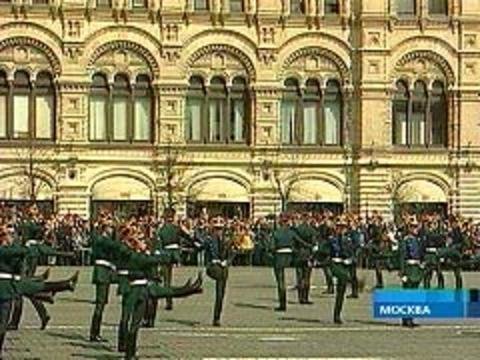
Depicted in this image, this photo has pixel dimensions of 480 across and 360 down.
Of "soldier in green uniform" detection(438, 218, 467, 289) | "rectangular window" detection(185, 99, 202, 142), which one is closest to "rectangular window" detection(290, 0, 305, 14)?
"rectangular window" detection(185, 99, 202, 142)

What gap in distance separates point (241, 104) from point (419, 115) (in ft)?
27.5

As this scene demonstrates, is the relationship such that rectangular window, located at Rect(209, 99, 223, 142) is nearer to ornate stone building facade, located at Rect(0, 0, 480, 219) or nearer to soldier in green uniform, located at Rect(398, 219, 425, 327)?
ornate stone building facade, located at Rect(0, 0, 480, 219)

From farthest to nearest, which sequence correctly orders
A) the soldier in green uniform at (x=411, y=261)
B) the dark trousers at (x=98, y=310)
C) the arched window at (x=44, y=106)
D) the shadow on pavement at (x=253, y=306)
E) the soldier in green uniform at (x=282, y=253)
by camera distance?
the arched window at (x=44, y=106) < the shadow on pavement at (x=253, y=306) < the soldier in green uniform at (x=282, y=253) < the soldier in green uniform at (x=411, y=261) < the dark trousers at (x=98, y=310)

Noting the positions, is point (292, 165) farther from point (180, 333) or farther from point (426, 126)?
point (180, 333)

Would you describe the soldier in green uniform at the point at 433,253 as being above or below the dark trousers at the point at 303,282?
above

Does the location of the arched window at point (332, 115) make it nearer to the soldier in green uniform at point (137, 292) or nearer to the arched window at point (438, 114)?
the arched window at point (438, 114)

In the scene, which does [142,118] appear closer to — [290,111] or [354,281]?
[290,111]

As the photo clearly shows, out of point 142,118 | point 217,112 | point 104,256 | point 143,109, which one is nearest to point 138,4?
point 143,109

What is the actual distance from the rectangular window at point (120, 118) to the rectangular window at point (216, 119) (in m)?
3.88

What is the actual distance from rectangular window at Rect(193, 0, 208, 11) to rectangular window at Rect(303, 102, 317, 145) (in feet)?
20.9

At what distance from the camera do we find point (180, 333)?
2662 centimetres

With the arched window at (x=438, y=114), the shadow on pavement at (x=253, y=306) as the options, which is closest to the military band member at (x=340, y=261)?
the shadow on pavement at (x=253, y=306)

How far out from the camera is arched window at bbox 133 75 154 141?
6581 centimetres

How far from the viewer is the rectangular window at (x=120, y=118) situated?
66.1 meters
